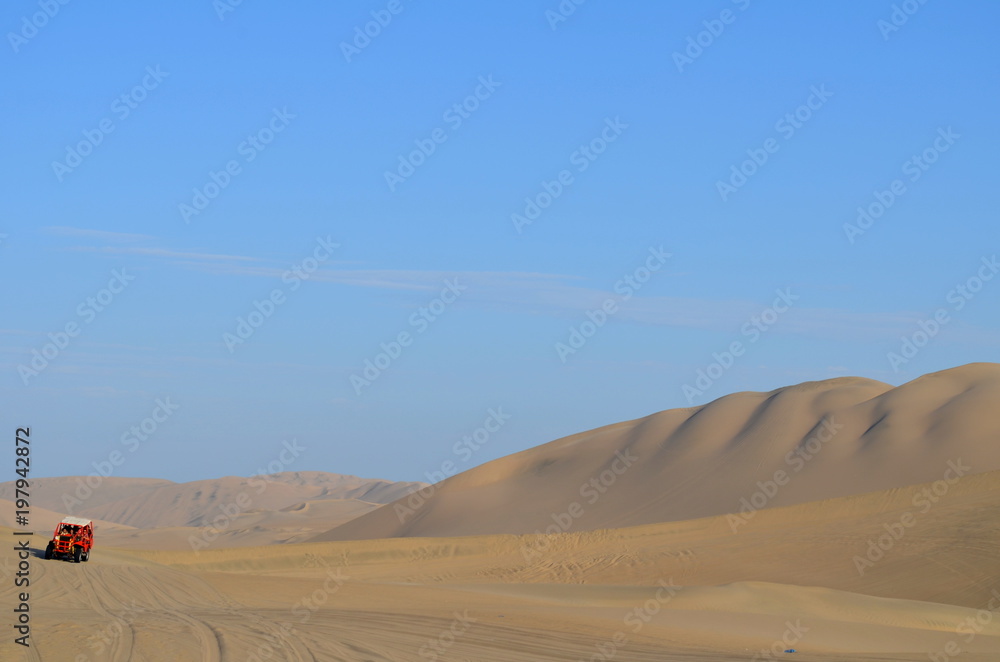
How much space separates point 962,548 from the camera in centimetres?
2814

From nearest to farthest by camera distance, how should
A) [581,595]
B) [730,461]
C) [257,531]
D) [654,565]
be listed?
[581,595] < [654,565] < [730,461] < [257,531]

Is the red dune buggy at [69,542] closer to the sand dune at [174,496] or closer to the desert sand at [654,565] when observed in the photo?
the desert sand at [654,565]

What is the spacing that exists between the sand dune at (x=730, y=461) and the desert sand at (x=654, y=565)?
0.16m

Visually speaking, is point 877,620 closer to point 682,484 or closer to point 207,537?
point 682,484

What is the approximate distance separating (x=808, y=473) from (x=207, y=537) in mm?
49054

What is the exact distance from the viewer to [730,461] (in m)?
52.8

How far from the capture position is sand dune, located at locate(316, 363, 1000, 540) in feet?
153

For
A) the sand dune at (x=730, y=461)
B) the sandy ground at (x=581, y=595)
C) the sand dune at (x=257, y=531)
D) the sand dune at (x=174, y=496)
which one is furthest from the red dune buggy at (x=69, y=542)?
the sand dune at (x=174, y=496)

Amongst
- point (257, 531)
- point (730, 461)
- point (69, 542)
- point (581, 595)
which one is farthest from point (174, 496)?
point (581, 595)

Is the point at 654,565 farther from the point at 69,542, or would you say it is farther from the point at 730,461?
the point at 730,461

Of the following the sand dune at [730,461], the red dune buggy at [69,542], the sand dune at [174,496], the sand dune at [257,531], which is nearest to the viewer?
the red dune buggy at [69,542]

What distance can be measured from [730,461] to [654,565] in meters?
21.9

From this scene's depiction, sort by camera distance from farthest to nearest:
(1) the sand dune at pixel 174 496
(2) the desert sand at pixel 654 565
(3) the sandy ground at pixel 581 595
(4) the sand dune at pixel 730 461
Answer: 1. (1) the sand dune at pixel 174 496
2. (4) the sand dune at pixel 730 461
3. (2) the desert sand at pixel 654 565
4. (3) the sandy ground at pixel 581 595

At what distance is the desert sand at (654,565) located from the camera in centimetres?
1653
